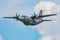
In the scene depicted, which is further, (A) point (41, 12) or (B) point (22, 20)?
(A) point (41, 12)

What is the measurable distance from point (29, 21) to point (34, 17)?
5.91m

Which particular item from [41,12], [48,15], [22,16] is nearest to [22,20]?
[22,16]

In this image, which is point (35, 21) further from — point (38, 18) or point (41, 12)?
point (41, 12)

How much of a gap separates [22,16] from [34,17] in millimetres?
7675

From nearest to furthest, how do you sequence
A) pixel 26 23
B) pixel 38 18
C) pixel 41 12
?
pixel 26 23, pixel 38 18, pixel 41 12

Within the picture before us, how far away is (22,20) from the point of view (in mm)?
143000

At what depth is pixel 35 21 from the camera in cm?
14700

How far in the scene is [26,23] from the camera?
14075 cm

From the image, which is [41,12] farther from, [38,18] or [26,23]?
[26,23]

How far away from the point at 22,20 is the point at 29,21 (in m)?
3.38

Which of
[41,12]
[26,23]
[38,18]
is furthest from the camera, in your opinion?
[41,12]

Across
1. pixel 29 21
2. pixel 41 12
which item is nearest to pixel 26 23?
pixel 29 21

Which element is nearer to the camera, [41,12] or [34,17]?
[34,17]

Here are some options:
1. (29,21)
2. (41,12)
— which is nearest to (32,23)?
(29,21)
